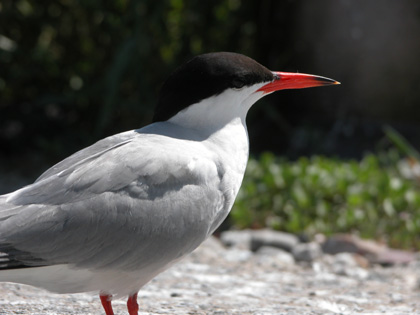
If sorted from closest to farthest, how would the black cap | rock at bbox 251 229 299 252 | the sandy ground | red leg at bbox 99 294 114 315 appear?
1. red leg at bbox 99 294 114 315
2. the black cap
3. the sandy ground
4. rock at bbox 251 229 299 252

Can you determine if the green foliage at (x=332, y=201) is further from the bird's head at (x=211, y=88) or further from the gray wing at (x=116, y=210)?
the gray wing at (x=116, y=210)

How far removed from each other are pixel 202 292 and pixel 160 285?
0.23 meters

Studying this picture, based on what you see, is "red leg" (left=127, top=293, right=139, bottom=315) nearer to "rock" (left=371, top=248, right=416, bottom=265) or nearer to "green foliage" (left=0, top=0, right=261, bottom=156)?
"rock" (left=371, top=248, right=416, bottom=265)

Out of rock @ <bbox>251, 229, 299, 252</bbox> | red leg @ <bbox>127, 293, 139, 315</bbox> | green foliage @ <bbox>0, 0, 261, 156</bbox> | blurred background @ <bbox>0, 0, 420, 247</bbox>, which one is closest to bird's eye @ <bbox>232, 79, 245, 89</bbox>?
red leg @ <bbox>127, 293, 139, 315</bbox>

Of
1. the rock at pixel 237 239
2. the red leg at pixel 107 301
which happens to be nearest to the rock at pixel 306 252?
the rock at pixel 237 239

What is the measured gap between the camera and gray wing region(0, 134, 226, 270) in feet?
8.05

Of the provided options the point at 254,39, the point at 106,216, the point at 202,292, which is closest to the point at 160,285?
the point at 202,292

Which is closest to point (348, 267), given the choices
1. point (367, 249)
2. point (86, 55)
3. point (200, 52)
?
point (367, 249)

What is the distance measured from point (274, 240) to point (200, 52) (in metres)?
2.42

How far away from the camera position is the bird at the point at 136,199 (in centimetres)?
246

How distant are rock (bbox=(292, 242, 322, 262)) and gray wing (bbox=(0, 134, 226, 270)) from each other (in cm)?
165

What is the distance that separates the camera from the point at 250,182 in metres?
4.80

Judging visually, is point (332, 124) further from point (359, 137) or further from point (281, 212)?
point (281, 212)

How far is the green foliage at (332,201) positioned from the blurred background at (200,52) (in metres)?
1.03
